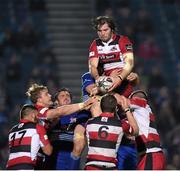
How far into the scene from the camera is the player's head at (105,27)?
1415 cm

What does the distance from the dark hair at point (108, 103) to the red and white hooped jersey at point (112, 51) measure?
1.12 m

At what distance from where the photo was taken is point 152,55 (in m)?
25.5

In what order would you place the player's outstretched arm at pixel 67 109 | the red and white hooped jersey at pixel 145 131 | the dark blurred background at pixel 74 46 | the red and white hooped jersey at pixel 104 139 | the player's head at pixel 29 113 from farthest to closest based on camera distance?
the dark blurred background at pixel 74 46 < the red and white hooped jersey at pixel 145 131 < the player's head at pixel 29 113 < the player's outstretched arm at pixel 67 109 < the red and white hooped jersey at pixel 104 139

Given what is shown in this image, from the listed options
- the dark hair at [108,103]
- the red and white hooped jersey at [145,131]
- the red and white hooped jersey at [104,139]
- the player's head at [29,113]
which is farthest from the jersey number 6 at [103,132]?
the player's head at [29,113]

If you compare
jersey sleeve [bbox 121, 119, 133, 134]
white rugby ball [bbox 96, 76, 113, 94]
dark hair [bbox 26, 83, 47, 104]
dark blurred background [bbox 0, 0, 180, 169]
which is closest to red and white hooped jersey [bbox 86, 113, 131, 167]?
jersey sleeve [bbox 121, 119, 133, 134]

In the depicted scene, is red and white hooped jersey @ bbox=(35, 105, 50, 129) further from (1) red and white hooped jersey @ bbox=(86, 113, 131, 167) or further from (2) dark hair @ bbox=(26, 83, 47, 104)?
(1) red and white hooped jersey @ bbox=(86, 113, 131, 167)

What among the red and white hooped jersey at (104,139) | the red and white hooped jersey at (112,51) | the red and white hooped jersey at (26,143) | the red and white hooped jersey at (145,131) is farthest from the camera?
the red and white hooped jersey at (112,51)

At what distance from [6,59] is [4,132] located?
4052 mm

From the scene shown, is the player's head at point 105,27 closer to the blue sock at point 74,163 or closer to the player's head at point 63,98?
the player's head at point 63,98

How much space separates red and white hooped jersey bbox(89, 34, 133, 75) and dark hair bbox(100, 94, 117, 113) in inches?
44.3

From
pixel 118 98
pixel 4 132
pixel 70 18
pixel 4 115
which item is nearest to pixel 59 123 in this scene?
pixel 118 98

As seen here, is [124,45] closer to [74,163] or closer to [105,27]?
[105,27]

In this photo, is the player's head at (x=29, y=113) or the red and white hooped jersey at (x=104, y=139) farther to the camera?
the player's head at (x=29, y=113)

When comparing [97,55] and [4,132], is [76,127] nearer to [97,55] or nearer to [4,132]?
[97,55]
